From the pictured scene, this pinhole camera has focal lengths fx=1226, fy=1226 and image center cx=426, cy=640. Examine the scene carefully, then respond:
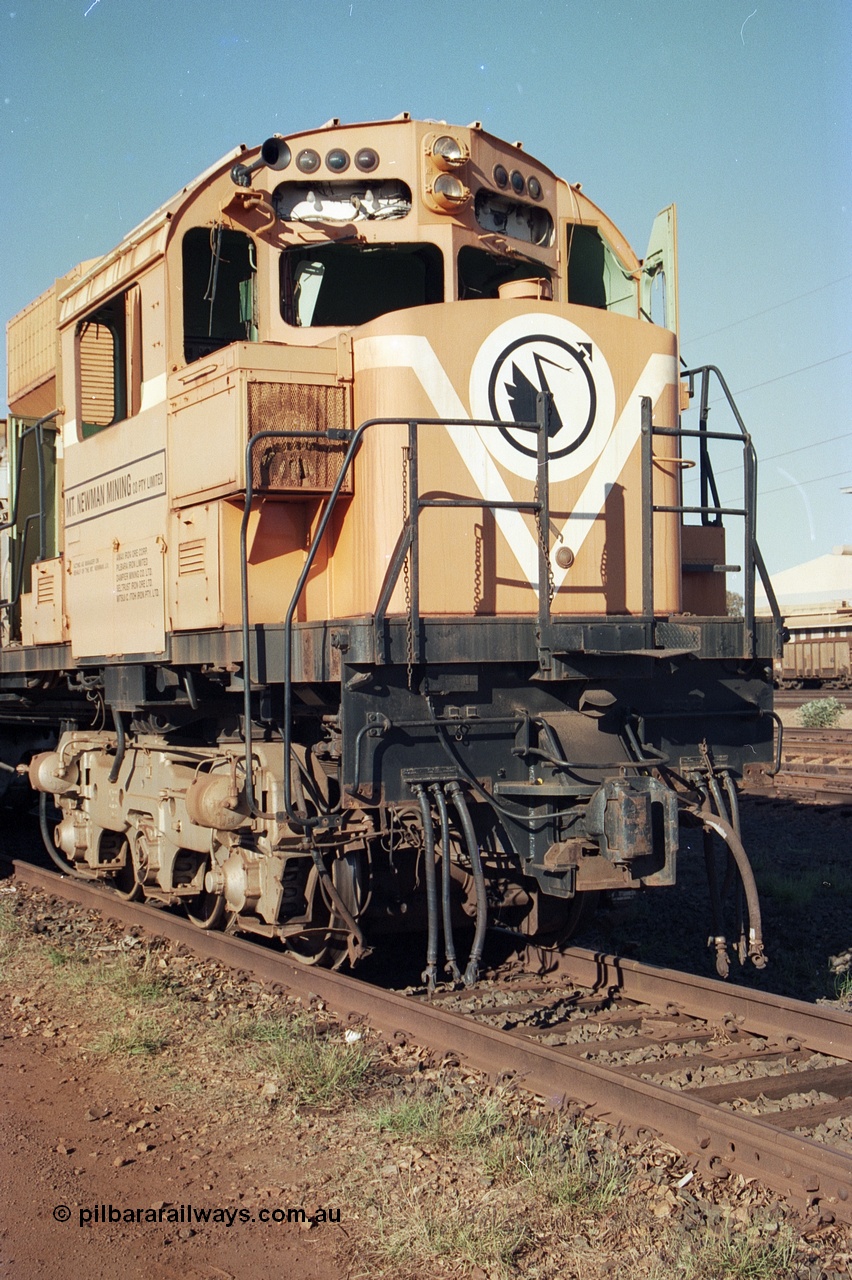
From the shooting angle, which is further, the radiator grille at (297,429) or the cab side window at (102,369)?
the cab side window at (102,369)

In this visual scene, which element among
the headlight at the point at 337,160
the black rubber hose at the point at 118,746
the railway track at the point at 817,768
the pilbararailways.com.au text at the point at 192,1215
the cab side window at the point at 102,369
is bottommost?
the pilbararailways.com.au text at the point at 192,1215

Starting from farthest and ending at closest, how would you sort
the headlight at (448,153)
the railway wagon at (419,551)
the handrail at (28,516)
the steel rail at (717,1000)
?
the handrail at (28,516) < the headlight at (448,153) < the railway wagon at (419,551) < the steel rail at (717,1000)

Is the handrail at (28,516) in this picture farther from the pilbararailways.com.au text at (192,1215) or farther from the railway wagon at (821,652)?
the railway wagon at (821,652)

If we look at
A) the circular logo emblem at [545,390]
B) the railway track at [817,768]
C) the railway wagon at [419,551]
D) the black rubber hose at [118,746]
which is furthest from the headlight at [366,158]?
the railway track at [817,768]

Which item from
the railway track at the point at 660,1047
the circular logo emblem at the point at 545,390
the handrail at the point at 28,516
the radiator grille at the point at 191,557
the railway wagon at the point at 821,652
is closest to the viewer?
the railway track at the point at 660,1047

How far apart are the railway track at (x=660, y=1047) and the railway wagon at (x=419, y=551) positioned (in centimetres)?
29

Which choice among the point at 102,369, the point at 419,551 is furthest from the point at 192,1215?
the point at 102,369

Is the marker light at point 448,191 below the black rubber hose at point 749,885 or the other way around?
the other way around

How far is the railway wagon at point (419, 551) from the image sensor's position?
5.89 meters

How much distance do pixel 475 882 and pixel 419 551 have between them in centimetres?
160

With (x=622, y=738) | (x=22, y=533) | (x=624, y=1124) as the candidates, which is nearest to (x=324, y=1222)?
(x=624, y=1124)

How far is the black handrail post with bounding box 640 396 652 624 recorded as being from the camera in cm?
604

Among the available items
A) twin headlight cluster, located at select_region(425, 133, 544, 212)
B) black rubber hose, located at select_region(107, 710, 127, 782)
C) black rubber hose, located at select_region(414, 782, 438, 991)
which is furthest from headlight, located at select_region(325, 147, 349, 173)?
black rubber hose, located at select_region(107, 710, 127, 782)

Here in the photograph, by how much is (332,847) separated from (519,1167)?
7.39ft
